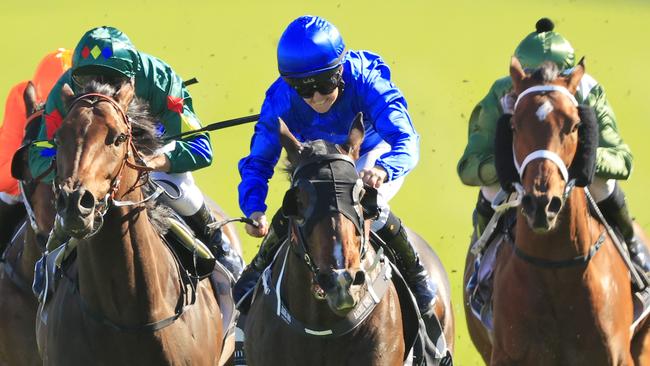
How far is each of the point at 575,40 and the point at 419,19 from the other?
4.32 feet

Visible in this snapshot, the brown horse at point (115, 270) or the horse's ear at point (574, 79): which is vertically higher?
the horse's ear at point (574, 79)

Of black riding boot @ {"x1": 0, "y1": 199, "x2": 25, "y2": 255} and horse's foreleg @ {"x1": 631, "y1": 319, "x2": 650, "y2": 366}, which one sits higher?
horse's foreleg @ {"x1": 631, "y1": 319, "x2": 650, "y2": 366}

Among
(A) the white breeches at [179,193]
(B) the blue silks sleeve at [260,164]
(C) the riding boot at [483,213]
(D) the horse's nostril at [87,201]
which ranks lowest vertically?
(C) the riding boot at [483,213]

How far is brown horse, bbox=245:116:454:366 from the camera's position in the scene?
4.88 m

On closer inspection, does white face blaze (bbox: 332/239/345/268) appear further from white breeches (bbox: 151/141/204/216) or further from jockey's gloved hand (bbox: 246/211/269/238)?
white breeches (bbox: 151/141/204/216)

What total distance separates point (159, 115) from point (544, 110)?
1.92 meters

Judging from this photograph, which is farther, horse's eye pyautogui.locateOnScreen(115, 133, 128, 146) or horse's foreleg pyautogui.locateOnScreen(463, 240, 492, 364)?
horse's foreleg pyautogui.locateOnScreen(463, 240, 492, 364)

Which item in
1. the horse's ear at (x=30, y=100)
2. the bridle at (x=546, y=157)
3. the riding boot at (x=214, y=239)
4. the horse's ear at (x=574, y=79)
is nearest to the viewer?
the bridle at (x=546, y=157)

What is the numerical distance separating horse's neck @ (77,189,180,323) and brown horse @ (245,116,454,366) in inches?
17.9

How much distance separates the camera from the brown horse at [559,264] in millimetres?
5473

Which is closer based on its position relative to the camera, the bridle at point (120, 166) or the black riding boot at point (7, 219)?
the bridle at point (120, 166)

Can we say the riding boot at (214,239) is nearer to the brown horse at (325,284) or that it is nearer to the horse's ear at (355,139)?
the brown horse at (325,284)

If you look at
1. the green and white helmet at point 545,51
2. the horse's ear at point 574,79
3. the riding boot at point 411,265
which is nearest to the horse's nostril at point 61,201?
the riding boot at point 411,265

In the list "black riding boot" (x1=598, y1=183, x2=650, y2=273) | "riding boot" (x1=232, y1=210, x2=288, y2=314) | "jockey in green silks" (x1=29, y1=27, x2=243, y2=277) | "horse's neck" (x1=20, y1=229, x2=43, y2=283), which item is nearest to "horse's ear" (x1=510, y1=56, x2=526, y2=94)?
"black riding boot" (x1=598, y1=183, x2=650, y2=273)
